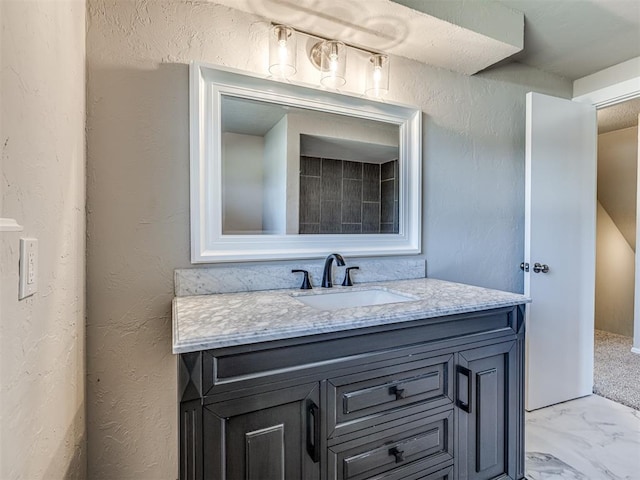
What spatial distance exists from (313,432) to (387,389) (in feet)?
0.94

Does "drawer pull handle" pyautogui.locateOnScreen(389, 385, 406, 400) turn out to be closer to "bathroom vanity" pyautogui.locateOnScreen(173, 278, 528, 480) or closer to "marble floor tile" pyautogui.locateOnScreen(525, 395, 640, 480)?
"bathroom vanity" pyautogui.locateOnScreen(173, 278, 528, 480)

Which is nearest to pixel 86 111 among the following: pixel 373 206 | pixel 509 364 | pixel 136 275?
pixel 136 275

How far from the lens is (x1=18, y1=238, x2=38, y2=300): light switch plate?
717 millimetres

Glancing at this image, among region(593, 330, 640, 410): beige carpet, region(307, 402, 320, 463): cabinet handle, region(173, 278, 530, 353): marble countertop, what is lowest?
region(593, 330, 640, 410): beige carpet

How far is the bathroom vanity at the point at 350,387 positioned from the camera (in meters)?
0.95

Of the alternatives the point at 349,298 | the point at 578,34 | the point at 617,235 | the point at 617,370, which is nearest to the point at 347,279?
the point at 349,298

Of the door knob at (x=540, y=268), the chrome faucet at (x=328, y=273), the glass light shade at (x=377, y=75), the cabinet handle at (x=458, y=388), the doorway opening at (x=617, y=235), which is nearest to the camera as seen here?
the cabinet handle at (x=458, y=388)

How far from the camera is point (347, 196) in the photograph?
5.92 ft

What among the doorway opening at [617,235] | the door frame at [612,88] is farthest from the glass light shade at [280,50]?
the doorway opening at [617,235]

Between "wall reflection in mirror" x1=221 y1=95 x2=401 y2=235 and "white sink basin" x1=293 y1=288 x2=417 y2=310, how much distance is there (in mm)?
320

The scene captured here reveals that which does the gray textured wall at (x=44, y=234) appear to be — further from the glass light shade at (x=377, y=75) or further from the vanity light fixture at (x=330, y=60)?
the glass light shade at (x=377, y=75)

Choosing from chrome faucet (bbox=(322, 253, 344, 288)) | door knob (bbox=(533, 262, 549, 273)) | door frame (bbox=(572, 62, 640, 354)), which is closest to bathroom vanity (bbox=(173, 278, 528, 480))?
chrome faucet (bbox=(322, 253, 344, 288))

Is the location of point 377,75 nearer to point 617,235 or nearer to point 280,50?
point 280,50

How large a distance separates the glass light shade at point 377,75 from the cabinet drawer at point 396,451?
1499 millimetres
